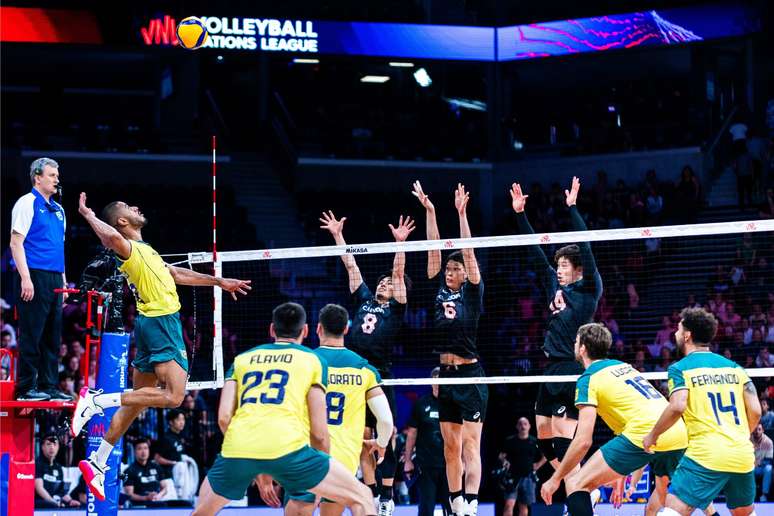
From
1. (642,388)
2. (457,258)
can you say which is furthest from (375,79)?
(642,388)

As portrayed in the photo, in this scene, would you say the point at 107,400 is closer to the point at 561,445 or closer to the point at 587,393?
the point at 561,445

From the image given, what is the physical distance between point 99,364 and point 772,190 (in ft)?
56.0

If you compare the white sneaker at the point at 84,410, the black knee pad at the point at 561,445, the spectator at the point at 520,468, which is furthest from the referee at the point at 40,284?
the spectator at the point at 520,468

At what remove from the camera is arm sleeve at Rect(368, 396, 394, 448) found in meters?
9.31

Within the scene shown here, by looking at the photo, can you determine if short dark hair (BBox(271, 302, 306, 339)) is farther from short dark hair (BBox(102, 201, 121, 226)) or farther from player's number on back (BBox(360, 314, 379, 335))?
player's number on back (BBox(360, 314, 379, 335))

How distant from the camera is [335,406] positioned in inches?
375

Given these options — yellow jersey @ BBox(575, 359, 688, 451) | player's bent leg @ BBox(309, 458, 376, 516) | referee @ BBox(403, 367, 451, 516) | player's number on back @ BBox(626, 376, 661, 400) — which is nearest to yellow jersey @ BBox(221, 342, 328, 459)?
player's bent leg @ BBox(309, 458, 376, 516)

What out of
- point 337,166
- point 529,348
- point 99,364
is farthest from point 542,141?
point 99,364

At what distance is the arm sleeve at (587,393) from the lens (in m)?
9.78

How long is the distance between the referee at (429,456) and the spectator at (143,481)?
381cm

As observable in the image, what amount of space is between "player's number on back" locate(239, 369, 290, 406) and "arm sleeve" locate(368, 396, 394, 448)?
125 cm

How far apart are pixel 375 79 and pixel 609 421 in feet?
84.9

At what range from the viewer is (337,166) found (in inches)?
1217

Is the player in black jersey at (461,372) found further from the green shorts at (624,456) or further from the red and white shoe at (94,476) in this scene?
the red and white shoe at (94,476)
